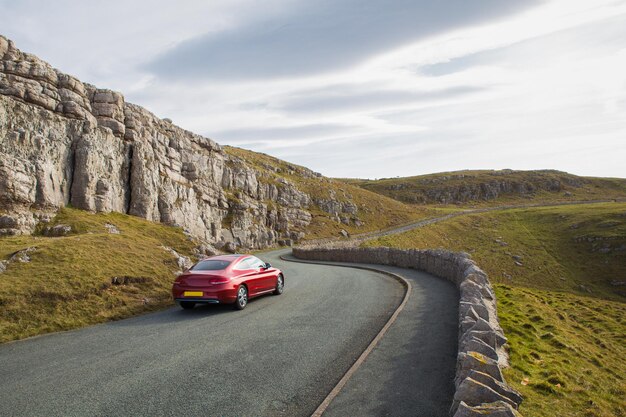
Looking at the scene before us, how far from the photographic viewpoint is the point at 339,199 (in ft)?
288

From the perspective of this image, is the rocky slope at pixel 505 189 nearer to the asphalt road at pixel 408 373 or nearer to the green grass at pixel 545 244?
the green grass at pixel 545 244

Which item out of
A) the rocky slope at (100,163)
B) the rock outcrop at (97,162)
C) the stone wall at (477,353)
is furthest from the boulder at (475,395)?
the rocky slope at (100,163)

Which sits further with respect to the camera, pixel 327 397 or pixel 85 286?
pixel 85 286

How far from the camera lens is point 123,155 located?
118ft

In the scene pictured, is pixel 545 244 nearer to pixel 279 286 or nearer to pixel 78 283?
pixel 279 286

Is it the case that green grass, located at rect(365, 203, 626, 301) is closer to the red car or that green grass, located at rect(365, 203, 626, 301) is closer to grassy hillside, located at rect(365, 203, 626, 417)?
grassy hillside, located at rect(365, 203, 626, 417)

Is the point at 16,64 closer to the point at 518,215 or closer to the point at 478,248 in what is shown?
the point at 478,248

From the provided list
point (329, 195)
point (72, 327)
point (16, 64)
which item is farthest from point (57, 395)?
point (329, 195)

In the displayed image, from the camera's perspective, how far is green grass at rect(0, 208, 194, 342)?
11641 mm

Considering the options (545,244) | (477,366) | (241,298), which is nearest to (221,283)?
(241,298)

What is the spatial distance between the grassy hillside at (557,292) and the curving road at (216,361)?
2.04 m

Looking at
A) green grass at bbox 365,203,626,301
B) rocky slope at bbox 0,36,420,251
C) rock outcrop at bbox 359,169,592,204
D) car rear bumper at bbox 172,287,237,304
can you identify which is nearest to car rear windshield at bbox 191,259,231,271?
car rear bumper at bbox 172,287,237,304

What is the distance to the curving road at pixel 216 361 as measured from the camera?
5.83 m

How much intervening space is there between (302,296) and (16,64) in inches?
1205
